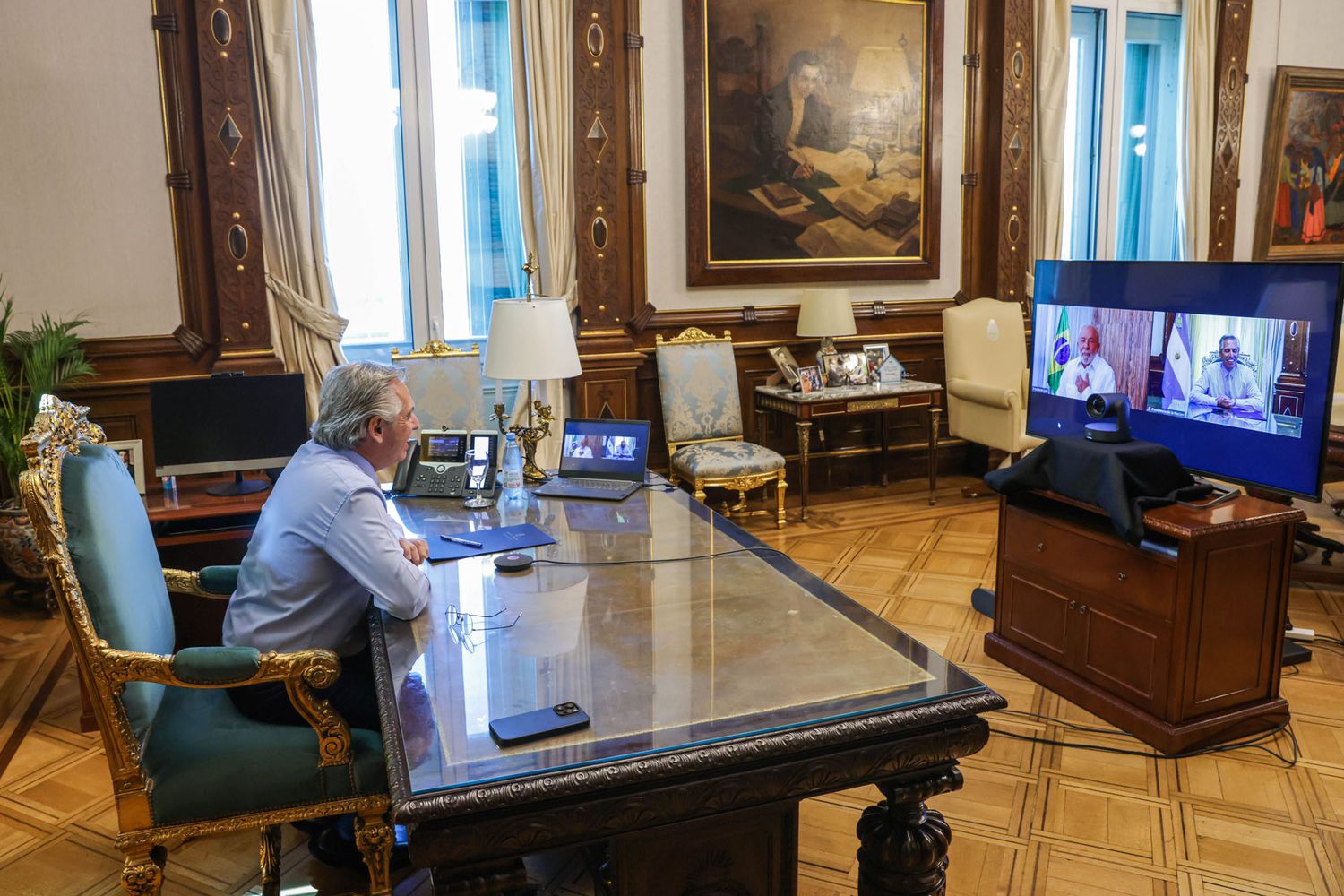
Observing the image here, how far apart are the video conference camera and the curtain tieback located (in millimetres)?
3640

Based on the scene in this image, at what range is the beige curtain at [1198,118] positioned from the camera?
7.01 meters

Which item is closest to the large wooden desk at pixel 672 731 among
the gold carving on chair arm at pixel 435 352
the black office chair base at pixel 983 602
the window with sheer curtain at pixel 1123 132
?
the black office chair base at pixel 983 602

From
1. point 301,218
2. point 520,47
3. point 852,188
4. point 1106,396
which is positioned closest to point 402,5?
point 520,47

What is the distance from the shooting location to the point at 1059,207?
6.73 meters

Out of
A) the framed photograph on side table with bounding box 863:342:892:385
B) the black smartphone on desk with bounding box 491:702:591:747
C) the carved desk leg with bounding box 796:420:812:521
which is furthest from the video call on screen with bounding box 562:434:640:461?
the framed photograph on side table with bounding box 863:342:892:385

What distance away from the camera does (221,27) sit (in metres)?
4.73

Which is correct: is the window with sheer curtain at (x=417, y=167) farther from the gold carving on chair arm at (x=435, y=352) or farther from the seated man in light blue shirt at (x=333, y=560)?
the seated man in light blue shirt at (x=333, y=560)

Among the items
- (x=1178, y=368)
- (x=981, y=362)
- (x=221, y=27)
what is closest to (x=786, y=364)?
(x=981, y=362)

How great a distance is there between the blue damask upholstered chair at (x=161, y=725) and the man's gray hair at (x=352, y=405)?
476 millimetres

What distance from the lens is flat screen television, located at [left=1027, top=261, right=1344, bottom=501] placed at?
10.2ft

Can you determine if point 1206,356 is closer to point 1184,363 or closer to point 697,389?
point 1184,363

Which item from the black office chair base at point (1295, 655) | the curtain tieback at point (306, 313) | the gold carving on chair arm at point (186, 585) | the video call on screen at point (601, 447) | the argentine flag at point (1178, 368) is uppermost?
the curtain tieback at point (306, 313)

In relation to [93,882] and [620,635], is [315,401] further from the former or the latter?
[620,635]

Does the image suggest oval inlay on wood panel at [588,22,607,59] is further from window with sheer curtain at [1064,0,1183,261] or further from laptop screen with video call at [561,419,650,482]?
window with sheer curtain at [1064,0,1183,261]
